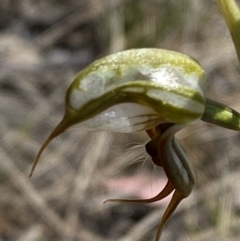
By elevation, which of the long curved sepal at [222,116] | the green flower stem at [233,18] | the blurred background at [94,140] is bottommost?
the blurred background at [94,140]

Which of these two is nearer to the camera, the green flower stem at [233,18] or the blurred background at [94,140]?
the green flower stem at [233,18]

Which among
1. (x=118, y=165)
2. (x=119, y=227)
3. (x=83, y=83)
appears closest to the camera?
(x=83, y=83)

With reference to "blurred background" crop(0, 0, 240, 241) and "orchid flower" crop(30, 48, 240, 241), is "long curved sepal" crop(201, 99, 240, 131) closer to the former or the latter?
"orchid flower" crop(30, 48, 240, 241)

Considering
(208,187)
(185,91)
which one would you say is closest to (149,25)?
(208,187)

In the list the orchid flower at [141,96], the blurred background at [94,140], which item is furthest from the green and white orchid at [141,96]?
the blurred background at [94,140]

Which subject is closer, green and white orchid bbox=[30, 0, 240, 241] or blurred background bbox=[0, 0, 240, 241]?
green and white orchid bbox=[30, 0, 240, 241]

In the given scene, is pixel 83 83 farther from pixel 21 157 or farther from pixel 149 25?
pixel 149 25

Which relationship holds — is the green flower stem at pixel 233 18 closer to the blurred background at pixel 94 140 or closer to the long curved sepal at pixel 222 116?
the long curved sepal at pixel 222 116

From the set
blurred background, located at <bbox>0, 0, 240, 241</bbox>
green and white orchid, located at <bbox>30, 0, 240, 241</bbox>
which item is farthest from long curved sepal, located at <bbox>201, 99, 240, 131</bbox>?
blurred background, located at <bbox>0, 0, 240, 241</bbox>
